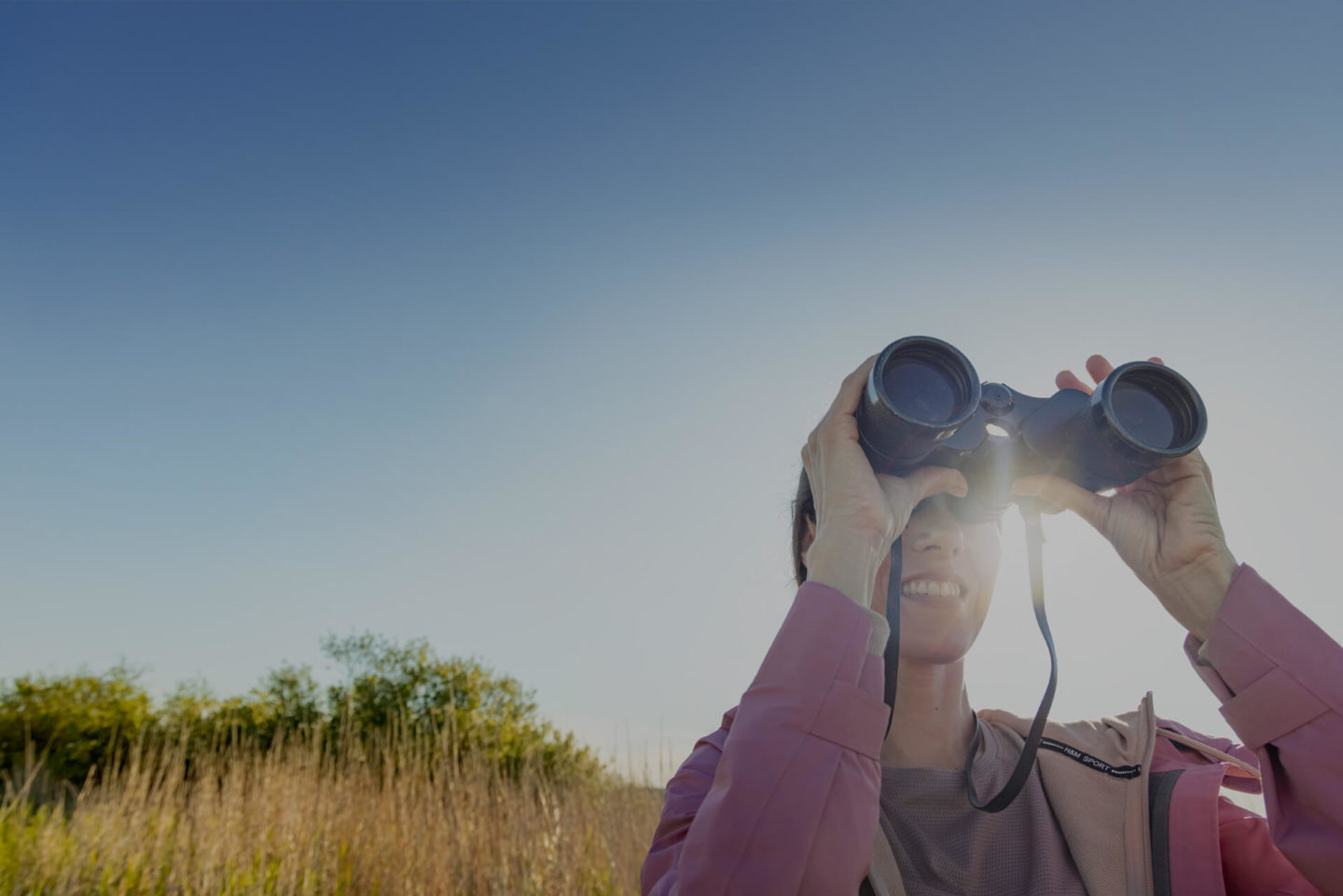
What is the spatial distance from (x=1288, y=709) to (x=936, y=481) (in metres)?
0.56

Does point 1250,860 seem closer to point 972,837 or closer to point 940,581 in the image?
point 972,837

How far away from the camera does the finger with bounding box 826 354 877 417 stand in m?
1.37

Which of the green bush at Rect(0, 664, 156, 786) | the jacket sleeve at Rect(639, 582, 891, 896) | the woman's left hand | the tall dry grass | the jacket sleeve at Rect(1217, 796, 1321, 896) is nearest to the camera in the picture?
the jacket sleeve at Rect(639, 582, 891, 896)

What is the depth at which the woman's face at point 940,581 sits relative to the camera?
143 cm

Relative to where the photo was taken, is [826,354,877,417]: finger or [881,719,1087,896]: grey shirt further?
[826,354,877,417]: finger

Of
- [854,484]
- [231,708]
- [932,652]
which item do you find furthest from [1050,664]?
[231,708]

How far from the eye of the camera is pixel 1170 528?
54.4 inches

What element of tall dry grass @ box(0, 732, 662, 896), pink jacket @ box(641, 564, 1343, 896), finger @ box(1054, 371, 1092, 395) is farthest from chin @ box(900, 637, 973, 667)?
tall dry grass @ box(0, 732, 662, 896)

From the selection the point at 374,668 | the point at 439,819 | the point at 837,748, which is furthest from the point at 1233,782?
the point at 374,668

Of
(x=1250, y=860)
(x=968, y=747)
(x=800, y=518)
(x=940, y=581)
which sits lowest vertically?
(x=1250, y=860)

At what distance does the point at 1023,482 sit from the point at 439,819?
3.83m

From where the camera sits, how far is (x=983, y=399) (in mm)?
1653

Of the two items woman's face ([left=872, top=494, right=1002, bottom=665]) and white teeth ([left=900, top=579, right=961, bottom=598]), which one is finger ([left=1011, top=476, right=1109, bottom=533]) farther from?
white teeth ([left=900, top=579, right=961, bottom=598])

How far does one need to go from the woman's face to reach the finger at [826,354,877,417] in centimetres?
26
